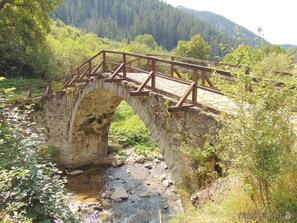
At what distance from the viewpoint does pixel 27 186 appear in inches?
204

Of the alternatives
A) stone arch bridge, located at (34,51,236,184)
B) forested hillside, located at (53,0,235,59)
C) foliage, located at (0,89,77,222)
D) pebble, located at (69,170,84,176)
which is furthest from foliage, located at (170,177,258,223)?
forested hillside, located at (53,0,235,59)

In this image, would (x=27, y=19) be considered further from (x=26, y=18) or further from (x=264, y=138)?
(x=264, y=138)

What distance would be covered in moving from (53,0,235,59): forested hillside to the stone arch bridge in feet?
298

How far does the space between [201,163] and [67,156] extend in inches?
447

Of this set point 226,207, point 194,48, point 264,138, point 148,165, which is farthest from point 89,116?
point 194,48

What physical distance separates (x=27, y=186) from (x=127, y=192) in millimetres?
7537

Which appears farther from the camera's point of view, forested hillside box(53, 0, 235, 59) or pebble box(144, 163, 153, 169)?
forested hillside box(53, 0, 235, 59)

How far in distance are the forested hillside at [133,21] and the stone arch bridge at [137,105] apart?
90757 millimetres

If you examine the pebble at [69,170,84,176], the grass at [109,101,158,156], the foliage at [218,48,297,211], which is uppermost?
the foliage at [218,48,297,211]

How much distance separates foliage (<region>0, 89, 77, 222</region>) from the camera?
4.98 metres

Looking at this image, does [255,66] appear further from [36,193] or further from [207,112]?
[36,193]

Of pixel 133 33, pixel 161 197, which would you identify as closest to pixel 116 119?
pixel 161 197

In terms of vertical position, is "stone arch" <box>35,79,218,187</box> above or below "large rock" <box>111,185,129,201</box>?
above

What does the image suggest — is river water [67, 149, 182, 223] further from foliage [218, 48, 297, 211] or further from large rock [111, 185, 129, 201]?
foliage [218, 48, 297, 211]
